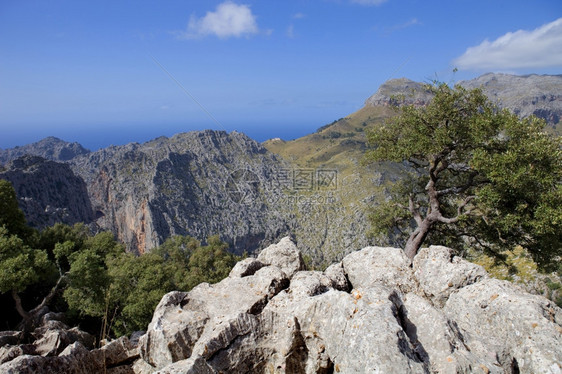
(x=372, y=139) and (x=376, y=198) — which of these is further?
(x=376, y=198)

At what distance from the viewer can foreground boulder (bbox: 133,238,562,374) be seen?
330 inches

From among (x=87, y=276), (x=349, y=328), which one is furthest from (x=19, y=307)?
(x=349, y=328)

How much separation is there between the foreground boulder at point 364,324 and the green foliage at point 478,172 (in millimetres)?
6796

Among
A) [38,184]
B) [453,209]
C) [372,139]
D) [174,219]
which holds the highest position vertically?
[372,139]

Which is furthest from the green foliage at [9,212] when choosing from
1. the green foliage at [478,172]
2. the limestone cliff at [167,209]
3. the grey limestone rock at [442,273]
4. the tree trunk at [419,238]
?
the limestone cliff at [167,209]

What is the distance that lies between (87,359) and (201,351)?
5.19m

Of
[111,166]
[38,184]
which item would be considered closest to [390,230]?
[38,184]

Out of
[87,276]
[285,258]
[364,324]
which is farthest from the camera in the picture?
[87,276]

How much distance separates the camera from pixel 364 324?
862 centimetres

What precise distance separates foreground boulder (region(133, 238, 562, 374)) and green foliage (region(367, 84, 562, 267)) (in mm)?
6796

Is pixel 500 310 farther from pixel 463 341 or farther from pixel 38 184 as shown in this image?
pixel 38 184

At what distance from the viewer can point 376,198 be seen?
177 m

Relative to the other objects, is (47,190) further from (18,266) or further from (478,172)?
(478,172)

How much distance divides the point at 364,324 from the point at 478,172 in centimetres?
1573
